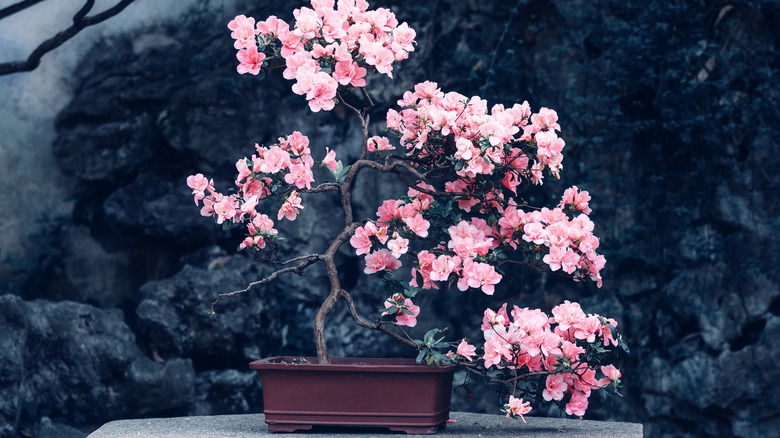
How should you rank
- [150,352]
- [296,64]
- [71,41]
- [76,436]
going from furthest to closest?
[71,41]
[150,352]
[76,436]
[296,64]

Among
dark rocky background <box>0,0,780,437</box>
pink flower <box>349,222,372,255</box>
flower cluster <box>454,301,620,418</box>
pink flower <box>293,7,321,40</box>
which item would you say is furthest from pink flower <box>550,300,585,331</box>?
dark rocky background <box>0,0,780,437</box>

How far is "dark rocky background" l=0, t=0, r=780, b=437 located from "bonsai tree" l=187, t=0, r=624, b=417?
1477 mm

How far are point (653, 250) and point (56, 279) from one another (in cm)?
254

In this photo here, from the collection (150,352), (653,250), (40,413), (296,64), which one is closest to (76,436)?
(40,413)

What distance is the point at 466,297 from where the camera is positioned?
3330mm

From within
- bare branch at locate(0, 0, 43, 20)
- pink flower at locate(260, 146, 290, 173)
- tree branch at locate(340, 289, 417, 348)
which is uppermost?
bare branch at locate(0, 0, 43, 20)

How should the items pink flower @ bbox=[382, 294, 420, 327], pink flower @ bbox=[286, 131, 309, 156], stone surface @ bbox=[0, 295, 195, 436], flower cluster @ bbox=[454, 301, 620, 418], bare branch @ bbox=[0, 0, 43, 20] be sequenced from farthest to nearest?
1. bare branch @ bbox=[0, 0, 43, 20]
2. stone surface @ bbox=[0, 295, 195, 436]
3. pink flower @ bbox=[286, 131, 309, 156]
4. pink flower @ bbox=[382, 294, 420, 327]
5. flower cluster @ bbox=[454, 301, 620, 418]

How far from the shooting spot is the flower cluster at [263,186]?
1.75 meters

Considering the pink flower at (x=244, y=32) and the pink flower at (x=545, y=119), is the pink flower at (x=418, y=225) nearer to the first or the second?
the pink flower at (x=545, y=119)

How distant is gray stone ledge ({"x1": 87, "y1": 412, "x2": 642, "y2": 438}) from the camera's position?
1.66 metres

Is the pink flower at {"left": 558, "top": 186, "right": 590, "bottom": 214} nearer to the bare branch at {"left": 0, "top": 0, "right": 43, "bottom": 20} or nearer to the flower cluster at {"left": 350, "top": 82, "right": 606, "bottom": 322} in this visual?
the flower cluster at {"left": 350, "top": 82, "right": 606, "bottom": 322}

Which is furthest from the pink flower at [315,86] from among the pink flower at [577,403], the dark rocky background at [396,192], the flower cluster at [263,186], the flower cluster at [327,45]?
the dark rocky background at [396,192]

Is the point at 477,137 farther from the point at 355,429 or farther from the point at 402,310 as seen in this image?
the point at 355,429

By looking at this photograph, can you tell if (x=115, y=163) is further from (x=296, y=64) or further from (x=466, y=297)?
(x=296, y=64)
